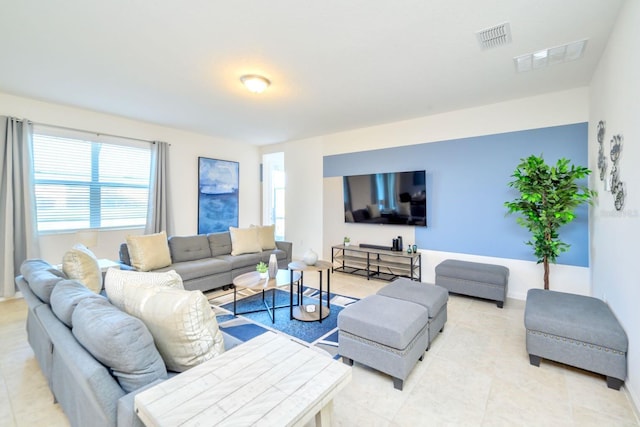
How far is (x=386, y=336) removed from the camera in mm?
1972

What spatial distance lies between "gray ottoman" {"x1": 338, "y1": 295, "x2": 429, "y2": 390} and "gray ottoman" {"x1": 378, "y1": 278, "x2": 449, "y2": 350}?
132 mm

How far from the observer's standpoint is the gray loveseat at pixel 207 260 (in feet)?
12.0

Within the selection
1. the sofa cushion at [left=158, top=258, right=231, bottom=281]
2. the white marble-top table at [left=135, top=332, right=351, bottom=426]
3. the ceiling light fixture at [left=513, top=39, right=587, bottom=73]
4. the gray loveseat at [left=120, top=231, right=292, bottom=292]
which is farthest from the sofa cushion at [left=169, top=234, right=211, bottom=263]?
the ceiling light fixture at [left=513, top=39, right=587, bottom=73]

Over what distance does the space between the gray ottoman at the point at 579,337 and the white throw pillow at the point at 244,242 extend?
3636 millimetres

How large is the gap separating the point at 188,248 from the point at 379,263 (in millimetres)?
3095

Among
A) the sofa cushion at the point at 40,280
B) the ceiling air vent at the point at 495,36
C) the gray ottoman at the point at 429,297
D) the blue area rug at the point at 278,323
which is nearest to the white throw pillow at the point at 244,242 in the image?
the blue area rug at the point at 278,323

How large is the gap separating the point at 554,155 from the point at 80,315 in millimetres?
4851

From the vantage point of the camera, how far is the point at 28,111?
3803 mm

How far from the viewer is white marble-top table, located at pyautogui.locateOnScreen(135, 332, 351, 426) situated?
0.94 meters

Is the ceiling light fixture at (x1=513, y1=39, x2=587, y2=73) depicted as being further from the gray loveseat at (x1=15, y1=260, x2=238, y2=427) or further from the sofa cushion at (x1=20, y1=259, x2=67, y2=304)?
the sofa cushion at (x1=20, y1=259, x2=67, y2=304)

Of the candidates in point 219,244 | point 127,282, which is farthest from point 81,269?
point 219,244

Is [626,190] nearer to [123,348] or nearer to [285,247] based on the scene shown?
[123,348]

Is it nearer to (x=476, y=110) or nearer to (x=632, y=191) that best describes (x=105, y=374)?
(x=632, y=191)

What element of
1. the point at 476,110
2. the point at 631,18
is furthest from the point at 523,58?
the point at 476,110
